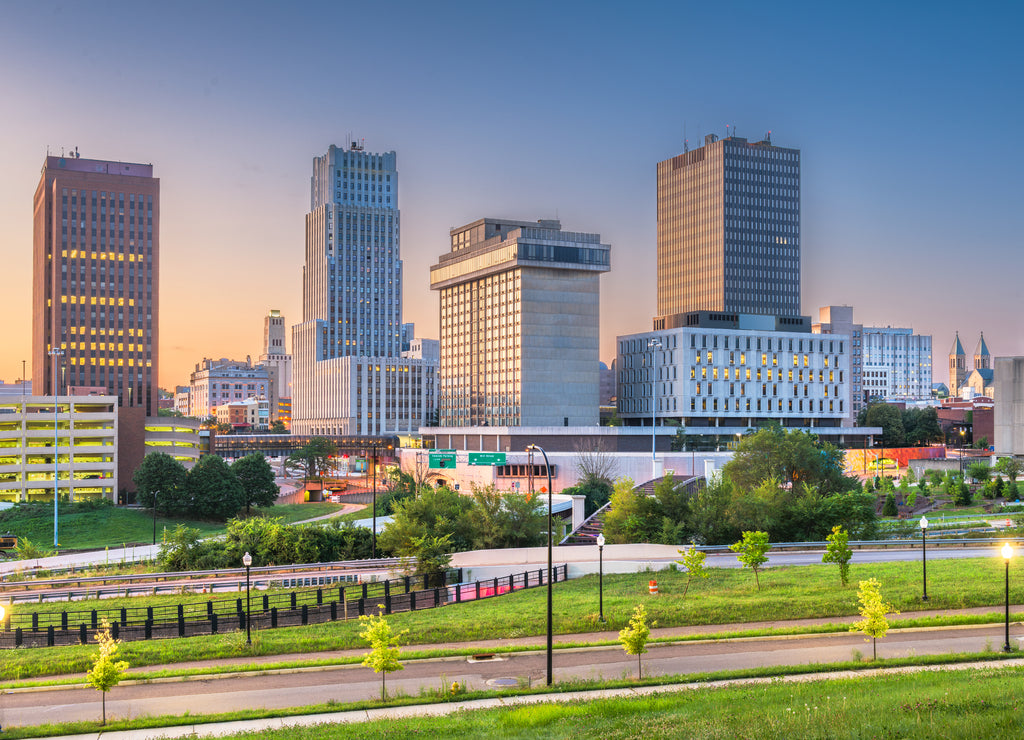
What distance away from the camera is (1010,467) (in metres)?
94.1

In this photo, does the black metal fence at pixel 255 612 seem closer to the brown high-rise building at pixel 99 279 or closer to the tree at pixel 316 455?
the tree at pixel 316 455

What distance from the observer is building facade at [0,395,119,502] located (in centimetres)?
11100

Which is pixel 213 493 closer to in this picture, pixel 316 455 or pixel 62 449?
pixel 62 449

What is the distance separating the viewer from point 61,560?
215ft

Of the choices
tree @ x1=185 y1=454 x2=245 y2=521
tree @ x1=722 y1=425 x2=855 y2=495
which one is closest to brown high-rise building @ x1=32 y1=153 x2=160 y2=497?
tree @ x1=185 y1=454 x2=245 y2=521

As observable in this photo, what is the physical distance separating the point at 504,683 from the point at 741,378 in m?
147

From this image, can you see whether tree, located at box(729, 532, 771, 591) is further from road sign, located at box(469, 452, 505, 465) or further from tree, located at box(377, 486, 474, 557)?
road sign, located at box(469, 452, 505, 465)

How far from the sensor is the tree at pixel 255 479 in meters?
103

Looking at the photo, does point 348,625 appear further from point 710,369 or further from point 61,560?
point 710,369

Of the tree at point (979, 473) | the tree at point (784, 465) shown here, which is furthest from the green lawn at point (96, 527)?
the tree at point (979, 473)

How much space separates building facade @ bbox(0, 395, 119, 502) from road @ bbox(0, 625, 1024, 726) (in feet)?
306

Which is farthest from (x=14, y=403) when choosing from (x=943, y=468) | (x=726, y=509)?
(x=943, y=468)

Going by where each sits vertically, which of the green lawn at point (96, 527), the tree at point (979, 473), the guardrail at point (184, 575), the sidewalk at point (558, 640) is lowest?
the green lawn at point (96, 527)

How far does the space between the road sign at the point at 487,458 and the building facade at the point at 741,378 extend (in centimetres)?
7555
